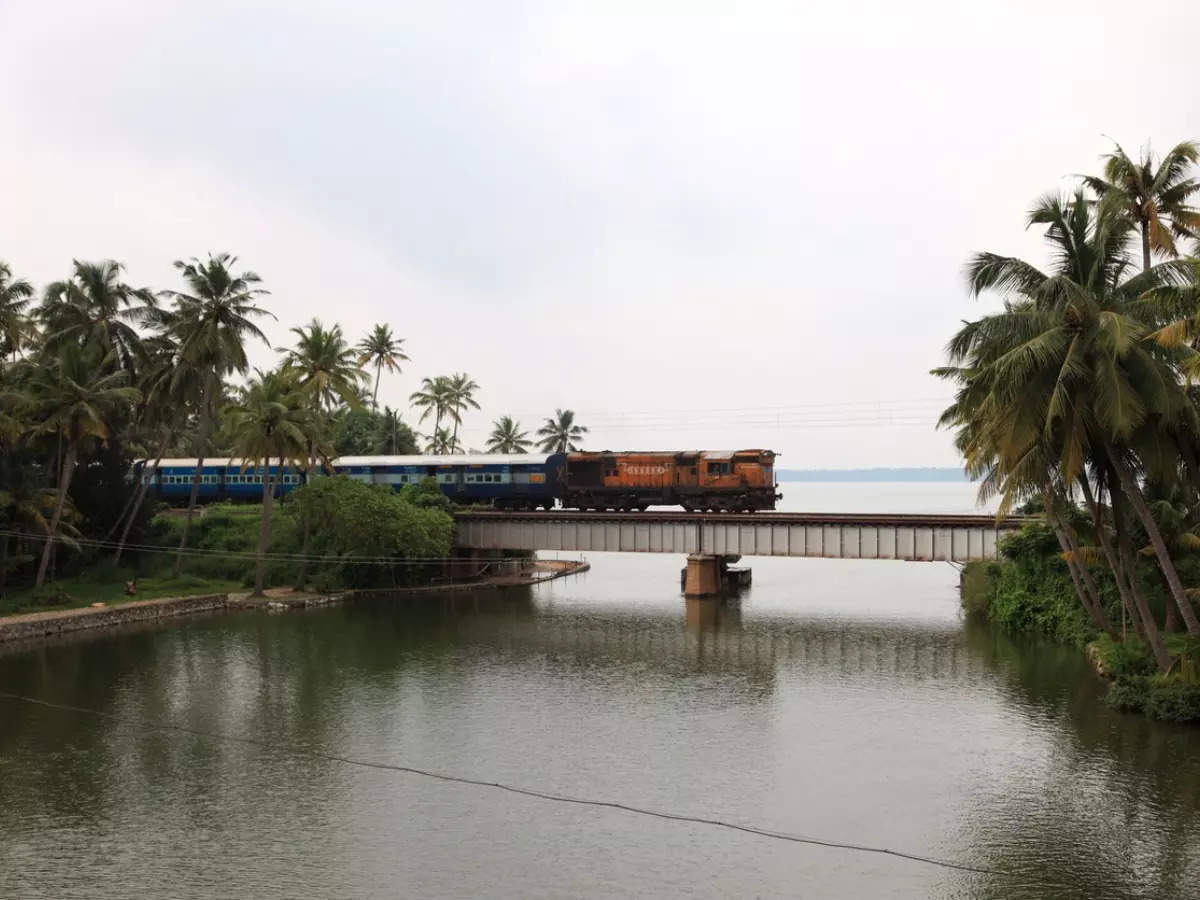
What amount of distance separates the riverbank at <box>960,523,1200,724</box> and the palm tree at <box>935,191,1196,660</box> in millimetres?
1915

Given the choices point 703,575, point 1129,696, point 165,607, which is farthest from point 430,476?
point 1129,696

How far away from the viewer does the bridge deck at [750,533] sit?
53.6 metres

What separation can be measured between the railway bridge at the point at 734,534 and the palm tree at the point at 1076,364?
21630 millimetres

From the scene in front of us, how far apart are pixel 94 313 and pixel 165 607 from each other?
1866 cm

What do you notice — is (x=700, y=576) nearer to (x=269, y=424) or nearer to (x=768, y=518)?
(x=768, y=518)

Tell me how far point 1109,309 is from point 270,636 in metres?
36.9

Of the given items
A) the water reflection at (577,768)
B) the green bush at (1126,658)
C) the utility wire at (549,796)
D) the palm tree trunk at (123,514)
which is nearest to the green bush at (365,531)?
the palm tree trunk at (123,514)

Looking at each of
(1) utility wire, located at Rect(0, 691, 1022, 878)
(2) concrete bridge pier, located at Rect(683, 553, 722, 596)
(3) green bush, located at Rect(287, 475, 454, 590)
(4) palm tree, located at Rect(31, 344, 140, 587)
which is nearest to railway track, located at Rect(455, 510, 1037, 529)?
(2) concrete bridge pier, located at Rect(683, 553, 722, 596)

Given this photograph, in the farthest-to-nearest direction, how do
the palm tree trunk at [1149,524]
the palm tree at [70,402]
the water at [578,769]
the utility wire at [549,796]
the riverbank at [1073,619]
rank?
the palm tree at [70,402] → the riverbank at [1073,619] → the palm tree trunk at [1149,524] → the utility wire at [549,796] → the water at [578,769]

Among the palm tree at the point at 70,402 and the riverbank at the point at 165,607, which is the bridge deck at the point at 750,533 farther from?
the palm tree at the point at 70,402

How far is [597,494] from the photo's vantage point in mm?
65062

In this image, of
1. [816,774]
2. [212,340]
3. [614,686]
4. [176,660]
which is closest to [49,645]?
[176,660]

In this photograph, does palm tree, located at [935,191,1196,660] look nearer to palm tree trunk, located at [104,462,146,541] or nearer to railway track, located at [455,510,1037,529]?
railway track, located at [455,510,1037,529]

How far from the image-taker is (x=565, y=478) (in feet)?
216
